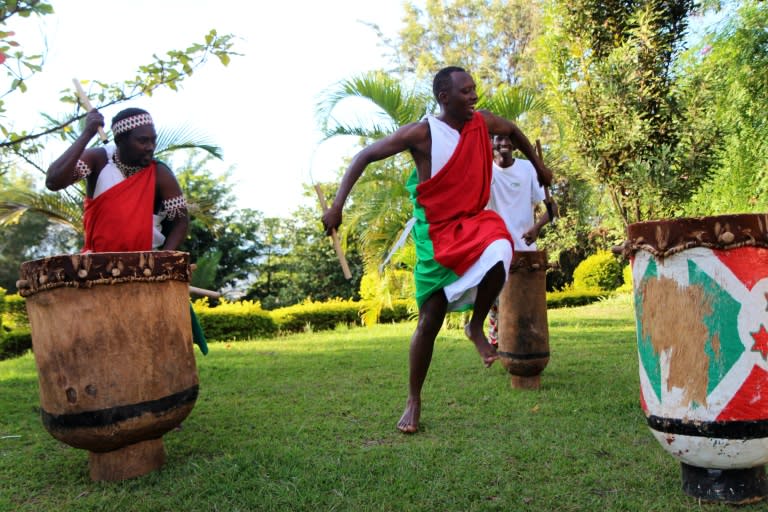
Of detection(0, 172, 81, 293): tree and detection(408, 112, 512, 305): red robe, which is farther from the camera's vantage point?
detection(0, 172, 81, 293): tree

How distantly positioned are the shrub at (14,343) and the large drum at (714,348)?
12039 millimetres

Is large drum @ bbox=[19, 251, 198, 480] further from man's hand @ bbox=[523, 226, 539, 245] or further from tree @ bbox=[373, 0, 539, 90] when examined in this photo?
tree @ bbox=[373, 0, 539, 90]

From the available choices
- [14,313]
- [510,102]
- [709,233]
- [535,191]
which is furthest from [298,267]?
[709,233]

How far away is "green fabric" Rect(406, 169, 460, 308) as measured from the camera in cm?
380

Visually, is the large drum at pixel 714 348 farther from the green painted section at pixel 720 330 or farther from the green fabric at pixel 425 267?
the green fabric at pixel 425 267

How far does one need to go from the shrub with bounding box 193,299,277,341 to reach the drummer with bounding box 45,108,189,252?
7.97 meters

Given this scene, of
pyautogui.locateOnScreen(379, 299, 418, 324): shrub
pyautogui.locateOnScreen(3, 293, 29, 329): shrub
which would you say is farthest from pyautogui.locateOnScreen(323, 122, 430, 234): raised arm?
pyautogui.locateOnScreen(3, 293, 29, 329): shrub

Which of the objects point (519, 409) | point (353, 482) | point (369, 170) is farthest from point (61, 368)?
point (369, 170)

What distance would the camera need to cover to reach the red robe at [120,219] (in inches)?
146

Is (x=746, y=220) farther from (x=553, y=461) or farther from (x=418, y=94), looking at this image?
(x=418, y=94)

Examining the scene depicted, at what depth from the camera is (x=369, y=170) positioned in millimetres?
10492

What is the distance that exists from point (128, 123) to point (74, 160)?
16.5 inches

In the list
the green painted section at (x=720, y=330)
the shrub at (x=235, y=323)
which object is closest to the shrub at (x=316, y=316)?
the shrub at (x=235, y=323)

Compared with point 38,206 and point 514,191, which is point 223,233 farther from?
point 514,191
